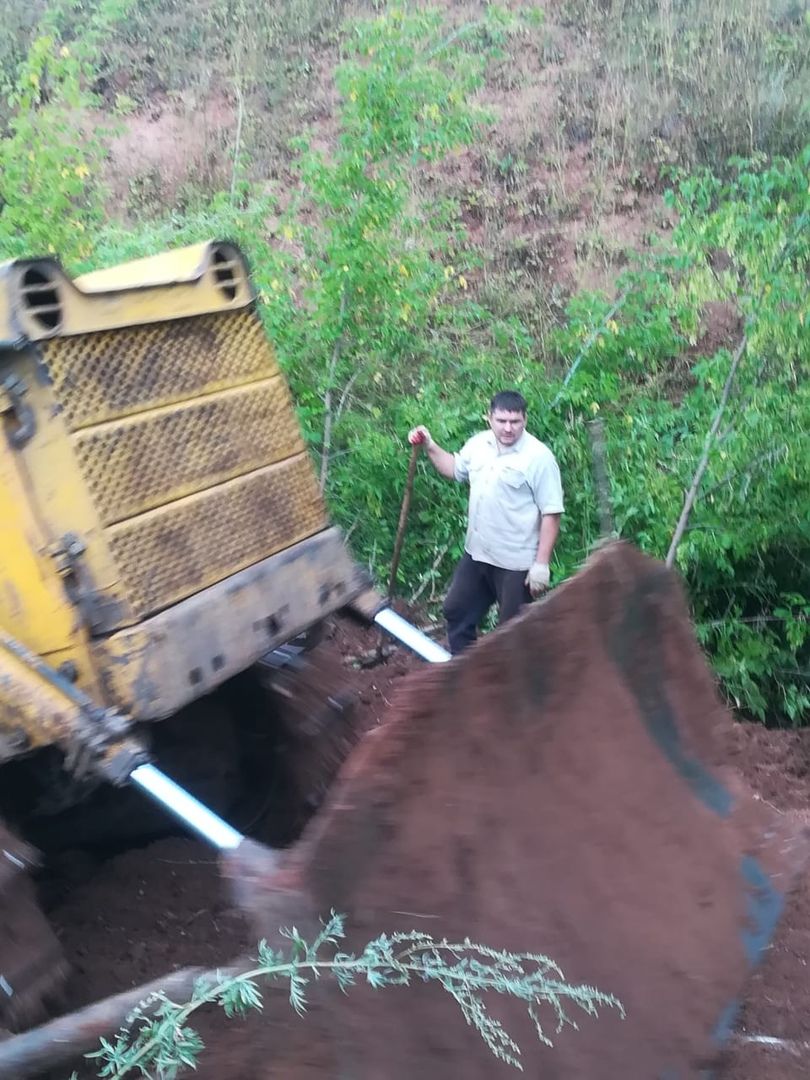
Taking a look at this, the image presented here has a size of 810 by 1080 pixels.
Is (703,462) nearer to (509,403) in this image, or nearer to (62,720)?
(509,403)

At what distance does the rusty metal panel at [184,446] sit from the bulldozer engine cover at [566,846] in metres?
1.04

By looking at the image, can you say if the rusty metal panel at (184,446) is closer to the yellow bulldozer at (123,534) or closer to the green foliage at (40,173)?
the yellow bulldozer at (123,534)

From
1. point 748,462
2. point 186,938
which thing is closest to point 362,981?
point 186,938

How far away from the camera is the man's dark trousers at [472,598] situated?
16.3ft

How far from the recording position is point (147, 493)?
2842mm

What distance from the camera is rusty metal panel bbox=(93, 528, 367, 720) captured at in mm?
2686

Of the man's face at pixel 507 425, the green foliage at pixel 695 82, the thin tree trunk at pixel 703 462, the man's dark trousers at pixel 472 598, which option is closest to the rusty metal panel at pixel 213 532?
the man's face at pixel 507 425

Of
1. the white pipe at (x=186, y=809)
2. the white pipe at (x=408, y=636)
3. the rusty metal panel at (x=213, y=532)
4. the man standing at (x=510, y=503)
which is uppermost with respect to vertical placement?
the rusty metal panel at (x=213, y=532)

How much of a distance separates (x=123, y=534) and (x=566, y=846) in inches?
54.8

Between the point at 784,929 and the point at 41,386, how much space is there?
9.08 ft

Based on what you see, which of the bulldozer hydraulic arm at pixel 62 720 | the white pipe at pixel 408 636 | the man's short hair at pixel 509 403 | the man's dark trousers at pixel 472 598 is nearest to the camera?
the bulldozer hydraulic arm at pixel 62 720

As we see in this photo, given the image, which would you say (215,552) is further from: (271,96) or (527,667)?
(271,96)

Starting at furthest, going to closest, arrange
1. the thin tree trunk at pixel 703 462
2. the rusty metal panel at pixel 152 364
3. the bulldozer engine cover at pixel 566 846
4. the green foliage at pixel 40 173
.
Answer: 1. the green foliage at pixel 40 173
2. the thin tree trunk at pixel 703 462
3. the rusty metal panel at pixel 152 364
4. the bulldozer engine cover at pixel 566 846

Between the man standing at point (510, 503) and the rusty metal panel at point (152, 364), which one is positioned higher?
the rusty metal panel at point (152, 364)
